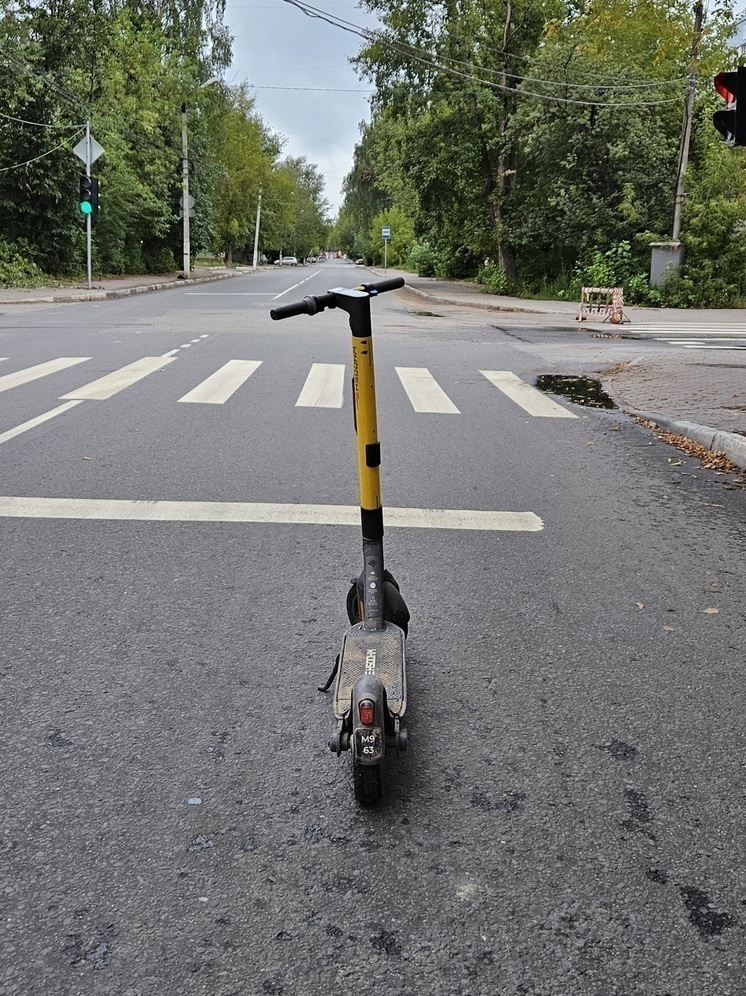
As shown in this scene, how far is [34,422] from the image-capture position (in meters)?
8.37

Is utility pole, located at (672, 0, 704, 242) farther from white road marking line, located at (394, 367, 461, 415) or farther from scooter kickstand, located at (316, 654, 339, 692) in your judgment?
scooter kickstand, located at (316, 654, 339, 692)

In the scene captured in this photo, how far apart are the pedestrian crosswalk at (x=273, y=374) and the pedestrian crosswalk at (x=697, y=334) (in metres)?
6.46

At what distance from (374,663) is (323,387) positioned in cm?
822

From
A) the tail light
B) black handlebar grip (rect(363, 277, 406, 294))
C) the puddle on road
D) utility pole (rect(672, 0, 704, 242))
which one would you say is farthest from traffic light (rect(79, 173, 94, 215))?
the tail light

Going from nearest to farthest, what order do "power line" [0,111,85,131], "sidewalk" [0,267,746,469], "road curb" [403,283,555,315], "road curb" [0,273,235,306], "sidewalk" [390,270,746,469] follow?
"sidewalk" [390,270,746,469] < "sidewalk" [0,267,746,469] < "road curb" [403,283,555,315] < "road curb" [0,273,235,306] < "power line" [0,111,85,131]

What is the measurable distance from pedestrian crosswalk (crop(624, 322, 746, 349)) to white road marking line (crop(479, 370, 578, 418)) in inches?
243

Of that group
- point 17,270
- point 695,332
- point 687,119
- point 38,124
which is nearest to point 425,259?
point 38,124

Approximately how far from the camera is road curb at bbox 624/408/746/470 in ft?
24.7

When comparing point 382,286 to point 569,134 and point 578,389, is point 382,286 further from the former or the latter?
point 569,134

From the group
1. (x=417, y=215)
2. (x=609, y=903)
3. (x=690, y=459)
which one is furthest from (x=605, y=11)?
(x=609, y=903)

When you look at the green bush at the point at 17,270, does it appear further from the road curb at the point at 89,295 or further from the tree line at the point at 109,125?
the road curb at the point at 89,295

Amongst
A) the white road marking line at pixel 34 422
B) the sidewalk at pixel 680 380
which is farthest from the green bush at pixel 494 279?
the white road marking line at pixel 34 422

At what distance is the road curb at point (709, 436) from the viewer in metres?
7.54

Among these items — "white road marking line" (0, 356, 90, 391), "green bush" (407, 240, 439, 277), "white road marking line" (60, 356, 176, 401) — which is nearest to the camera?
"white road marking line" (60, 356, 176, 401)
